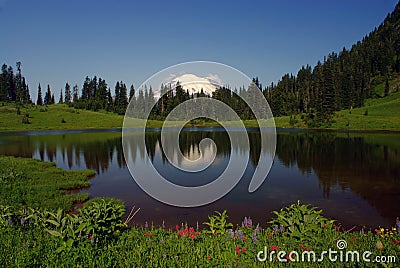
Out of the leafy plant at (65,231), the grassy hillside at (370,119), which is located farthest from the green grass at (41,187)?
the grassy hillside at (370,119)

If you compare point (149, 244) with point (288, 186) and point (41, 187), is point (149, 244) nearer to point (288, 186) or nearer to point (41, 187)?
point (41, 187)

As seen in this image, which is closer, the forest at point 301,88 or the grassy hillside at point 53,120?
the grassy hillside at point 53,120

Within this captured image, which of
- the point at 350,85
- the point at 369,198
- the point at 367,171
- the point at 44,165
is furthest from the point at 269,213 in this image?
the point at 350,85

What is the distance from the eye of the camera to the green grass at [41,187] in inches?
592

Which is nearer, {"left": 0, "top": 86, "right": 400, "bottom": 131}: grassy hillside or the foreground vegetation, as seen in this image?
the foreground vegetation

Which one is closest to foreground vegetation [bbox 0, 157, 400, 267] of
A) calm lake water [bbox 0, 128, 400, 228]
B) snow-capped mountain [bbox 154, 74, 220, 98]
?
snow-capped mountain [bbox 154, 74, 220, 98]

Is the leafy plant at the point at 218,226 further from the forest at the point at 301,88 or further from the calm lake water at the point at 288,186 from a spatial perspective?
the forest at the point at 301,88

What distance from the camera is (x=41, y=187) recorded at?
1814 cm

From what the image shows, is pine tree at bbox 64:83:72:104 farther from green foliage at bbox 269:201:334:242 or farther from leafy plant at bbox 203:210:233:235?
green foliage at bbox 269:201:334:242

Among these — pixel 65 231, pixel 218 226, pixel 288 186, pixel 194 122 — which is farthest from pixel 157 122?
pixel 65 231

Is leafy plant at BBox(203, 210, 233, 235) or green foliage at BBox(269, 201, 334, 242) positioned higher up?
green foliage at BBox(269, 201, 334, 242)

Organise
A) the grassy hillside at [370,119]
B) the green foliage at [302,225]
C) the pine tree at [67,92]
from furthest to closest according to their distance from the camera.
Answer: the pine tree at [67,92], the grassy hillside at [370,119], the green foliage at [302,225]

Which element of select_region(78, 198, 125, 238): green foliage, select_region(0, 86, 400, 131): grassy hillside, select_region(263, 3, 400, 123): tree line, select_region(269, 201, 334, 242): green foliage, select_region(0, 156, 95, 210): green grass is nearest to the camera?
select_region(78, 198, 125, 238): green foliage

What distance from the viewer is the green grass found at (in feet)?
49.4
